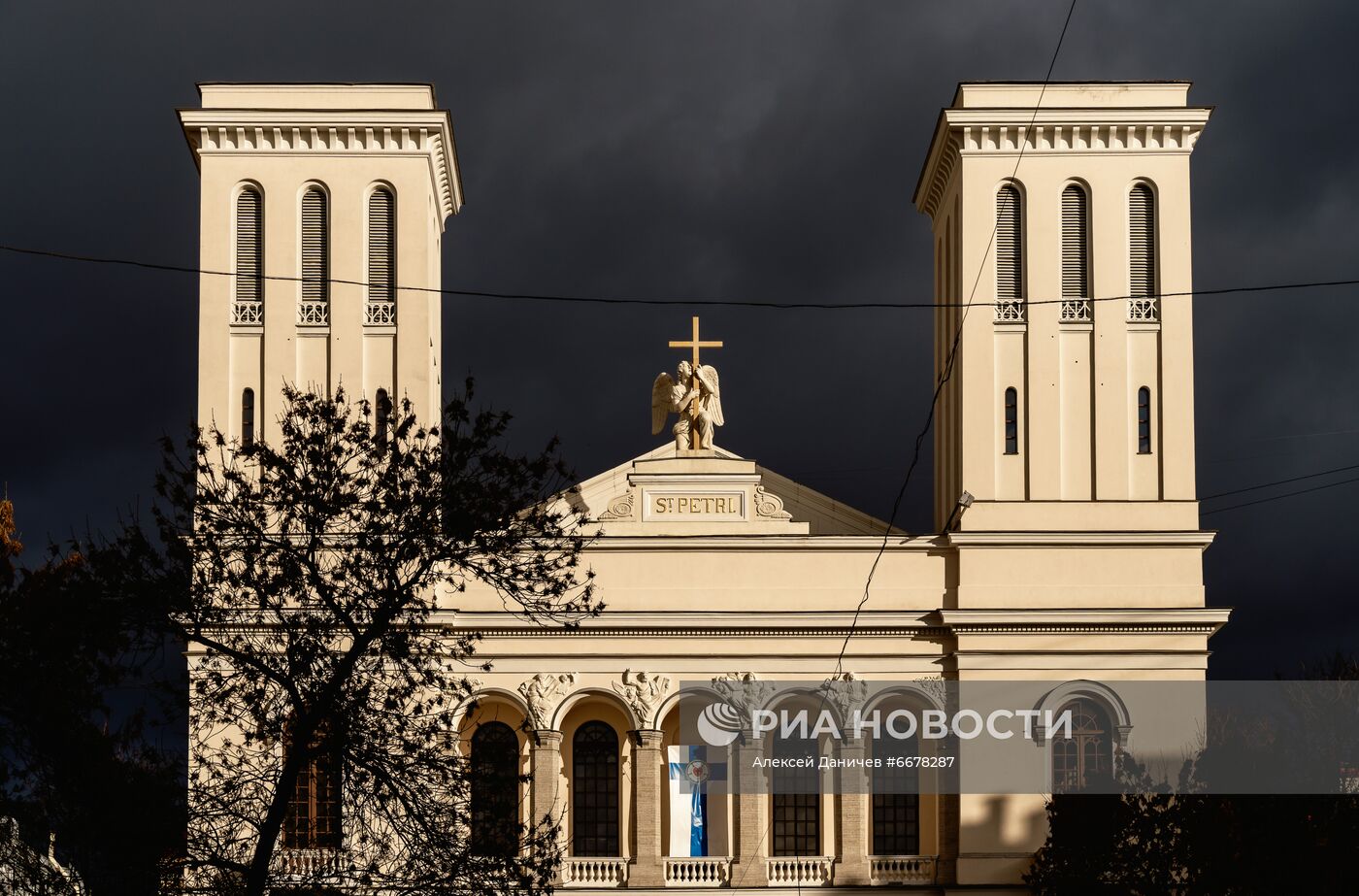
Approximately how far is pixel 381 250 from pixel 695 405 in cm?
720

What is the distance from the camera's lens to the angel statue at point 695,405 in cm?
4553

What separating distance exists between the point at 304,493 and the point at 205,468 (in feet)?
4.19

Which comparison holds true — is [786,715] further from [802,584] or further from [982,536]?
[982,536]

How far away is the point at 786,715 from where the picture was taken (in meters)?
43.9

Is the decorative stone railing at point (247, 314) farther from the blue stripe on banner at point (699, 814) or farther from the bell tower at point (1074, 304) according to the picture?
the bell tower at point (1074, 304)

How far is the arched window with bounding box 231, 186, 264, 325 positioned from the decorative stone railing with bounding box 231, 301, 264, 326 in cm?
7

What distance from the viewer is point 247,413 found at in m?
44.3

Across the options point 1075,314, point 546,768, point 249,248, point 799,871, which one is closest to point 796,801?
point 799,871

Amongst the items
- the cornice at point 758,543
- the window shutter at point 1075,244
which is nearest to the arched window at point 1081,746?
the cornice at point 758,543

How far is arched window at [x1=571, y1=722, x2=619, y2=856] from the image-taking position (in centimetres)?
4416

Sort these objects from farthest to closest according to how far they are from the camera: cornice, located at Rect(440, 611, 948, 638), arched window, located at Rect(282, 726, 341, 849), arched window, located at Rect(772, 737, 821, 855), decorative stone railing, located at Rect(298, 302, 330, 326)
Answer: decorative stone railing, located at Rect(298, 302, 330, 326) < arched window, located at Rect(772, 737, 821, 855) < cornice, located at Rect(440, 611, 948, 638) < arched window, located at Rect(282, 726, 341, 849)

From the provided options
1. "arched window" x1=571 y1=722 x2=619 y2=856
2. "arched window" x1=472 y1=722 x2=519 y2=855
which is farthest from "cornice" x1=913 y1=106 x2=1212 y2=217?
"arched window" x1=472 y1=722 x2=519 y2=855

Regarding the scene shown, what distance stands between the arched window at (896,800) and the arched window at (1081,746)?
2837 mm

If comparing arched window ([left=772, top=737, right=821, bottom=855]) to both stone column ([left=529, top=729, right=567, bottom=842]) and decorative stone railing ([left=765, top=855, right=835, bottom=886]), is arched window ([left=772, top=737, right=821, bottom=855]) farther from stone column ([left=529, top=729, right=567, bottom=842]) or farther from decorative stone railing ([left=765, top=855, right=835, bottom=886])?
stone column ([left=529, top=729, right=567, bottom=842])
